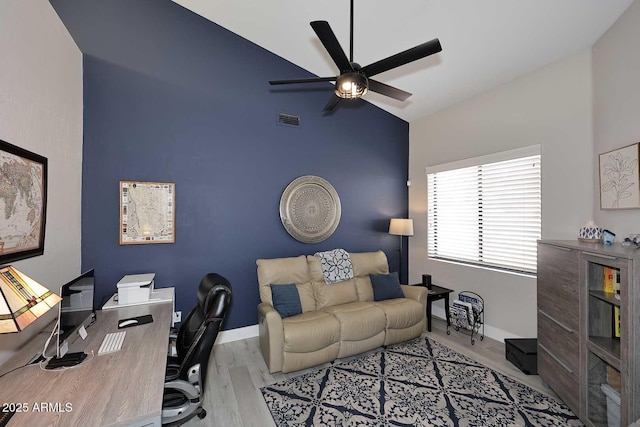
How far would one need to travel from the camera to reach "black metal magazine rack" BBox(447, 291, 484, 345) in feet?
11.0

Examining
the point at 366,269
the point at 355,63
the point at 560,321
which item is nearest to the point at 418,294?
the point at 366,269

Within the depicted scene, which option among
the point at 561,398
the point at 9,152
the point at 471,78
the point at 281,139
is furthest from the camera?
the point at 281,139

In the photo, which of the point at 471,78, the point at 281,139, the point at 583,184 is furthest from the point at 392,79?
the point at 583,184

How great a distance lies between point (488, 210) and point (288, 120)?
9.21ft

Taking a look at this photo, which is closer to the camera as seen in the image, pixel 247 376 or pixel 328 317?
pixel 247 376

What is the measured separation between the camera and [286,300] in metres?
2.89

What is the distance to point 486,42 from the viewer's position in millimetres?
2645

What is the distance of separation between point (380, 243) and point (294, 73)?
2764 mm

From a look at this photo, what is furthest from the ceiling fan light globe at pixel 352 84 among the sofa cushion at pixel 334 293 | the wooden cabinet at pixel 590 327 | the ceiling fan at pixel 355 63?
the sofa cushion at pixel 334 293

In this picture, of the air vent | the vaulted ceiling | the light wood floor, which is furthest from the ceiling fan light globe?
the light wood floor

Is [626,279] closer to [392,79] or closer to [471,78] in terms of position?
[471,78]

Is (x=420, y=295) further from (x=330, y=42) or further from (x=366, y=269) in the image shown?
(x=330, y=42)

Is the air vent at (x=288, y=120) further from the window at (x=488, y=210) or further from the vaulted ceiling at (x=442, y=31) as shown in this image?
the window at (x=488, y=210)

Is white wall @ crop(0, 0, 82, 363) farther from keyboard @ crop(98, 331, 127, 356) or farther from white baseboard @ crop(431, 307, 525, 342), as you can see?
white baseboard @ crop(431, 307, 525, 342)
